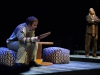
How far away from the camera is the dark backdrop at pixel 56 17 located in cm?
1015

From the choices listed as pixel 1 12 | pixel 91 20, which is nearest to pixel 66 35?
pixel 1 12

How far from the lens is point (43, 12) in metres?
11.2

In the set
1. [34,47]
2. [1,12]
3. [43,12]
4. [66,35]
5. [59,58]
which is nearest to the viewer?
[34,47]

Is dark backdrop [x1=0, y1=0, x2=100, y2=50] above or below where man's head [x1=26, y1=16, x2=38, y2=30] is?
above

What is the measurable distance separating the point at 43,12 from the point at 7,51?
6289 millimetres

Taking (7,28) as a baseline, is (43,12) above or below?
above

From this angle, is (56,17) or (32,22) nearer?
(32,22)

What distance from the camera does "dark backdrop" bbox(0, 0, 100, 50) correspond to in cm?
Answer: 1015

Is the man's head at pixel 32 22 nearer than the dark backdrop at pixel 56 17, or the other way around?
the man's head at pixel 32 22

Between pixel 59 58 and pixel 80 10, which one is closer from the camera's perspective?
pixel 59 58

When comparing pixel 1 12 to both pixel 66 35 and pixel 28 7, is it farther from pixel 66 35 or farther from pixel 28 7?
pixel 66 35

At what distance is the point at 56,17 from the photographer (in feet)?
38.0

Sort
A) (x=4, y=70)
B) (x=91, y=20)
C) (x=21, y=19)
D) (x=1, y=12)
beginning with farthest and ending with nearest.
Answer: (x=21, y=19) < (x=1, y=12) < (x=91, y=20) < (x=4, y=70)

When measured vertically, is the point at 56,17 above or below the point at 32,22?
above
